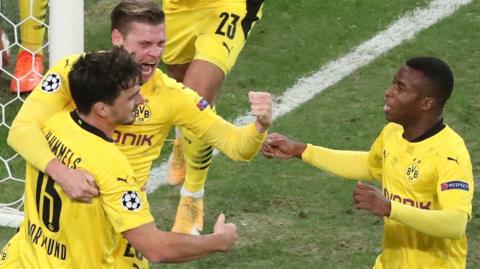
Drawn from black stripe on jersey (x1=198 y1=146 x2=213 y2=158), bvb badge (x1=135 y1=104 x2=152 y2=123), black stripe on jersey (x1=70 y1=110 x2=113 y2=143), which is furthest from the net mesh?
black stripe on jersey (x1=70 y1=110 x2=113 y2=143)

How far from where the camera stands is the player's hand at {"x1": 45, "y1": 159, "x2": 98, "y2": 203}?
3.37 meters

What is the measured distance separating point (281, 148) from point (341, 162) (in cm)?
25

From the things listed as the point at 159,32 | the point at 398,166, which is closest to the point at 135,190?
the point at 159,32

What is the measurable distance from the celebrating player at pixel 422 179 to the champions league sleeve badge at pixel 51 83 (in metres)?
1.18

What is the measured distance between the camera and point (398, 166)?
4.12 metres

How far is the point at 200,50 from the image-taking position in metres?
5.31

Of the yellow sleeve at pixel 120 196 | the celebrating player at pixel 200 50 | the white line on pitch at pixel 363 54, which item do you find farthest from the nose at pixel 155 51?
the white line on pitch at pixel 363 54

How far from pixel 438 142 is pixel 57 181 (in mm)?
1427

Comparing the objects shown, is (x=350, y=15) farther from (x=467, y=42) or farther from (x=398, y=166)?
(x=398, y=166)

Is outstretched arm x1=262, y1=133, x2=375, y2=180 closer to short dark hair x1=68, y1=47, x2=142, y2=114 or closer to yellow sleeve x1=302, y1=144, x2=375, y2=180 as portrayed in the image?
yellow sleeve x1=302, y1=144, x2=375, y2=180

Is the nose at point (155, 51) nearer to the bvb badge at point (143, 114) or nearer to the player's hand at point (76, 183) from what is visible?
the bvb badge at point (143, 114)

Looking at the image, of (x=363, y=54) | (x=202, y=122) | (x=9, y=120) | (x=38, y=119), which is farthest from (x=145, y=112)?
(x=363, y=54)

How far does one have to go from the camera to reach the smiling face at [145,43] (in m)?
4.09

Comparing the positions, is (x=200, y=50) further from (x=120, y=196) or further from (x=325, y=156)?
(x=120, y=196)
